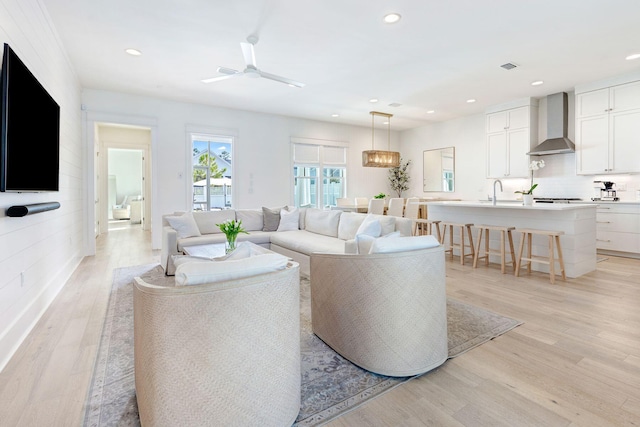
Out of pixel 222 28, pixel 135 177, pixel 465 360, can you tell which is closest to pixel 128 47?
pixel 222 28

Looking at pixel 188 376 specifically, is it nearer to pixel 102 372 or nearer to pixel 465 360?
pixel 102 372

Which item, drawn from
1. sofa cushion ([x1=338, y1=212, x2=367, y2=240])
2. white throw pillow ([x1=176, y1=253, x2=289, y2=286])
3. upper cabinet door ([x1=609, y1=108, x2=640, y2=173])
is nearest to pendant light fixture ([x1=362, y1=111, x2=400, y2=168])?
sofa cushion ([x1=338, y1=212, x2=367, y2=240])

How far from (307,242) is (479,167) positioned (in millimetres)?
5456

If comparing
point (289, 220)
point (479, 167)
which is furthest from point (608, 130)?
point (289, 220)

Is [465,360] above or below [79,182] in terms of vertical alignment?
below

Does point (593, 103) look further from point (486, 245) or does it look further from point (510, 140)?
point (486, 245)

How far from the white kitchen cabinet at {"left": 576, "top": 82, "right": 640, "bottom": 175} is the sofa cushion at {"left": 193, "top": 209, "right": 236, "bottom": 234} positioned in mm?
6160

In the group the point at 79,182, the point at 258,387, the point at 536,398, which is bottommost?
the point at 536,398

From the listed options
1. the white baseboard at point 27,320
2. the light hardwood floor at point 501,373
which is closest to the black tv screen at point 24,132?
the white baseboard at point 27,320

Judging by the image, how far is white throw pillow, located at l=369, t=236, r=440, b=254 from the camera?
1.85 meters

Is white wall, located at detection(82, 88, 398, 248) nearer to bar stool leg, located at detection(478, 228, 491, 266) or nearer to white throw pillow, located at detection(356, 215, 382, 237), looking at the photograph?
white throw pillow, located at detection(356, 215, 382, 237)

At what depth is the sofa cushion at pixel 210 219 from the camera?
15.7 ft

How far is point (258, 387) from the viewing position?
131 cm

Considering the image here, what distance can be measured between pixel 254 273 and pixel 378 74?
442 cm
